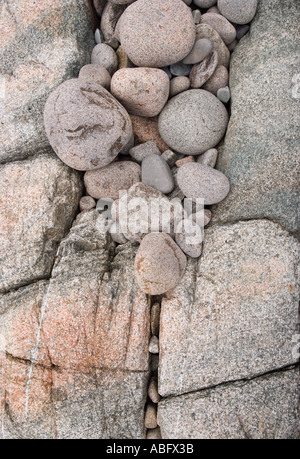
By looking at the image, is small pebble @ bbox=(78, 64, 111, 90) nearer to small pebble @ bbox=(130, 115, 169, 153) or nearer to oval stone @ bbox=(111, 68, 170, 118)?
oval stone @ bbox=(111, 68, 170, 118)

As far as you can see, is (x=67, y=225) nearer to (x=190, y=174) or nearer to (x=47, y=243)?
(x=47, y=243)

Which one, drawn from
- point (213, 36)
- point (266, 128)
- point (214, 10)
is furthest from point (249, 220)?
point (214, 10)

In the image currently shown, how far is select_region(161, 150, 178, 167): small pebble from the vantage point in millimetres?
3422

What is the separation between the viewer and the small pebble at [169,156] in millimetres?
3422

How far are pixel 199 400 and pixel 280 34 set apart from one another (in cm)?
324

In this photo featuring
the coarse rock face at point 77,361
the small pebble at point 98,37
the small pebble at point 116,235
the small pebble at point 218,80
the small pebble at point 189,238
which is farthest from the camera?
the small pebble at point 98,37

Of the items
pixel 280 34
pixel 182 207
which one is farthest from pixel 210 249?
pixel 280 34

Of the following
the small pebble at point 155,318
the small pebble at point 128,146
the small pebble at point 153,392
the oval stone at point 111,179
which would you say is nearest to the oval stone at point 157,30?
the small pebble at point 128,146

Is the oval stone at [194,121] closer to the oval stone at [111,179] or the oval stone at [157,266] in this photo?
the oval stone at [111,179]

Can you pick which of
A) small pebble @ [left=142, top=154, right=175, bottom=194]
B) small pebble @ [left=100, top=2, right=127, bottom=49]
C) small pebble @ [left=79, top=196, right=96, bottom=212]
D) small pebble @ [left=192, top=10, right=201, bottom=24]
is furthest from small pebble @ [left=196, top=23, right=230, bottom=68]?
small pebble @ [left=79, top=196, right=96, bottom=212]

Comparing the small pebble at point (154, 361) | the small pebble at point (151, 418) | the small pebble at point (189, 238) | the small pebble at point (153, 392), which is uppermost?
the small pebble at point (189, 238)

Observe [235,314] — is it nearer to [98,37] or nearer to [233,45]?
[233,45]

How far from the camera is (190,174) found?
3119 millimetres

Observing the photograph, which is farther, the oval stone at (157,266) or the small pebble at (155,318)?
the small pebble at (155,318)
